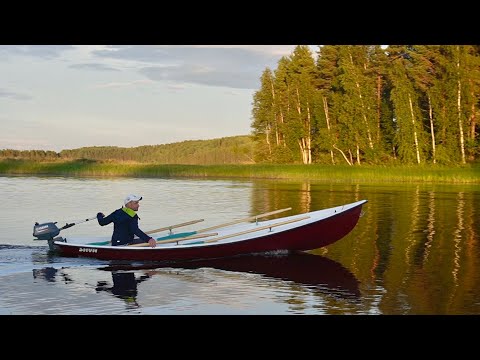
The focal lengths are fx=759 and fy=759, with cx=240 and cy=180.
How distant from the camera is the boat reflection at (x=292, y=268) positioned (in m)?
12.0

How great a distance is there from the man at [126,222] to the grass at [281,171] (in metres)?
32.9

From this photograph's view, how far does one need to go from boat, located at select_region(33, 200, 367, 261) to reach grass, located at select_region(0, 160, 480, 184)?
30784 mm

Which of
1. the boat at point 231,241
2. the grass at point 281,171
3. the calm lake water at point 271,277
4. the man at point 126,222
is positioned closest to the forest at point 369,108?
the grass at point 281,171

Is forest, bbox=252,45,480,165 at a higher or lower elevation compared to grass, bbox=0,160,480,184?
higher

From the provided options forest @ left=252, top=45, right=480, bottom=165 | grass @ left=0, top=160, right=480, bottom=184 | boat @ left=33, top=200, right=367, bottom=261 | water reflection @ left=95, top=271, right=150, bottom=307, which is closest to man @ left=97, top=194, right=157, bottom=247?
boat @ left=33, top=200, right=367, bottom=261

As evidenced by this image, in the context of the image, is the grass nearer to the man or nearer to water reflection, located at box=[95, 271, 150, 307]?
the man

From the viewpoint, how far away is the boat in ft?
44.9

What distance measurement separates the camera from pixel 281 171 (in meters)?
50.9

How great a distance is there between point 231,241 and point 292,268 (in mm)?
1260

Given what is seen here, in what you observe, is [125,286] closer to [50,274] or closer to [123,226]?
[50,274]
